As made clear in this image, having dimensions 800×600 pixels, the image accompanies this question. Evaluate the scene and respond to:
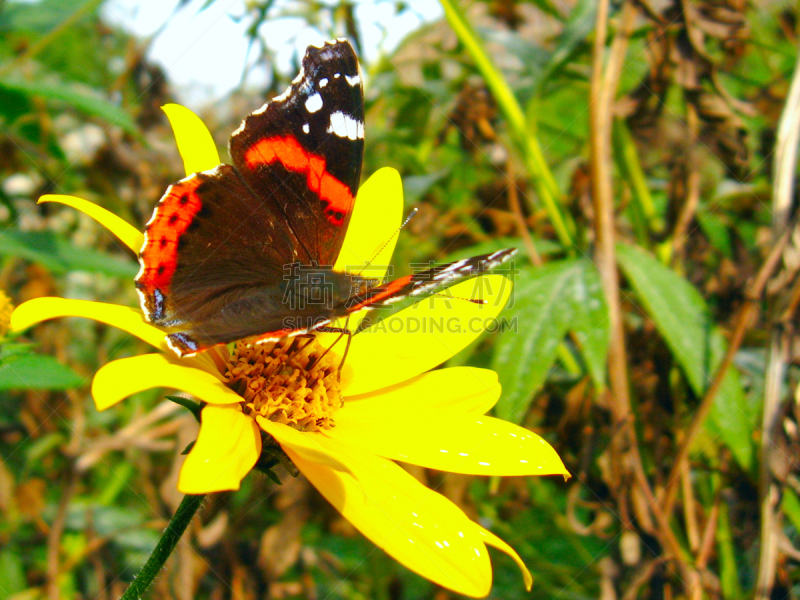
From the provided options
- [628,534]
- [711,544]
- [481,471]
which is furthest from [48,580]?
[711,544]

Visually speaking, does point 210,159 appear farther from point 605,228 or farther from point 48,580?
point 48,580

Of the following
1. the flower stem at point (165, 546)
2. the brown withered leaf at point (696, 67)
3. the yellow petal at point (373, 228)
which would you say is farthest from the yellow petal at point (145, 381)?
the brown withered leaf at point (696, 67)

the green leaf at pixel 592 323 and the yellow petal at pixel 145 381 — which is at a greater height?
the yellow petal at pixel 145 381

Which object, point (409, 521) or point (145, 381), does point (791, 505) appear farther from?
point (145, 381)

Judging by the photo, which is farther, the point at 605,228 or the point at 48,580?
the point at 48,580

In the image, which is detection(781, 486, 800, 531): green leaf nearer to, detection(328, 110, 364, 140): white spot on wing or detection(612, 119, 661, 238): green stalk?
detection(612, 119, 661, 238): green stalk

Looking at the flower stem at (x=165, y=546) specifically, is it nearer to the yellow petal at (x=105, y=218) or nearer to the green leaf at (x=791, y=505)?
the yellow petal at (x=105, y=218)
